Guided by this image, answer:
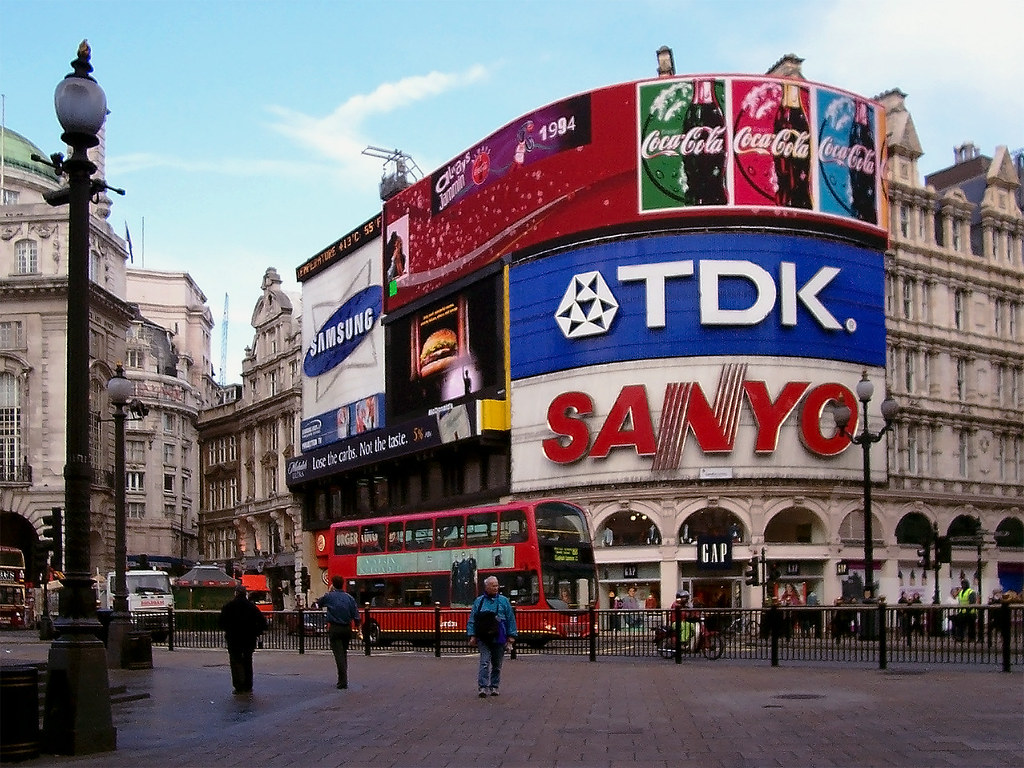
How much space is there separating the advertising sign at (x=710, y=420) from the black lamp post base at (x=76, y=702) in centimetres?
4395

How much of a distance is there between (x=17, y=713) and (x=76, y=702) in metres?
0.59

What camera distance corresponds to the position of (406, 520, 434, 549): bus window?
42.8 metres

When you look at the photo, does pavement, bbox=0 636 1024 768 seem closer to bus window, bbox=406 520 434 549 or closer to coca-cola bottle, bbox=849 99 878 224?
bus window, bbox=406 520 434 549

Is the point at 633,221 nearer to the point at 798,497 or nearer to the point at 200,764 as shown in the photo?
the point at 798,497

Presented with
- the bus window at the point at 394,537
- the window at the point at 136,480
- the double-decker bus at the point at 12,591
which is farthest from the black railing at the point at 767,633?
the window at the point at 136,480

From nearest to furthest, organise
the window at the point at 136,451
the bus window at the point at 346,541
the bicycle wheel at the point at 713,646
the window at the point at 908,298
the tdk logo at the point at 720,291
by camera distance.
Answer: the bicycle wheel at the point at 713,646, the bus window at the point at 346,541, the tdk logo at the point at 720,291, the window at the point at 908,298, the window at the point at 136,451

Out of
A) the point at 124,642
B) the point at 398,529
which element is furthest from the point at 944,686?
the point at 398,529

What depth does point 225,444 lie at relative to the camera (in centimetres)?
10112

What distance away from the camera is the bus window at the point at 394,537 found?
44312mm

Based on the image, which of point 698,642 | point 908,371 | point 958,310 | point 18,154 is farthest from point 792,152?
point 18,154

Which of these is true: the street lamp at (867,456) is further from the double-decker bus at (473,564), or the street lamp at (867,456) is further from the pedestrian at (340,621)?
the pedestrian at (340,621)

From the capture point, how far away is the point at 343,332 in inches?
3063

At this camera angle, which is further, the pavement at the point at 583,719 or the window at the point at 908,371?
the window at the point at 908,371

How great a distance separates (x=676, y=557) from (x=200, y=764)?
45429 millimetres
